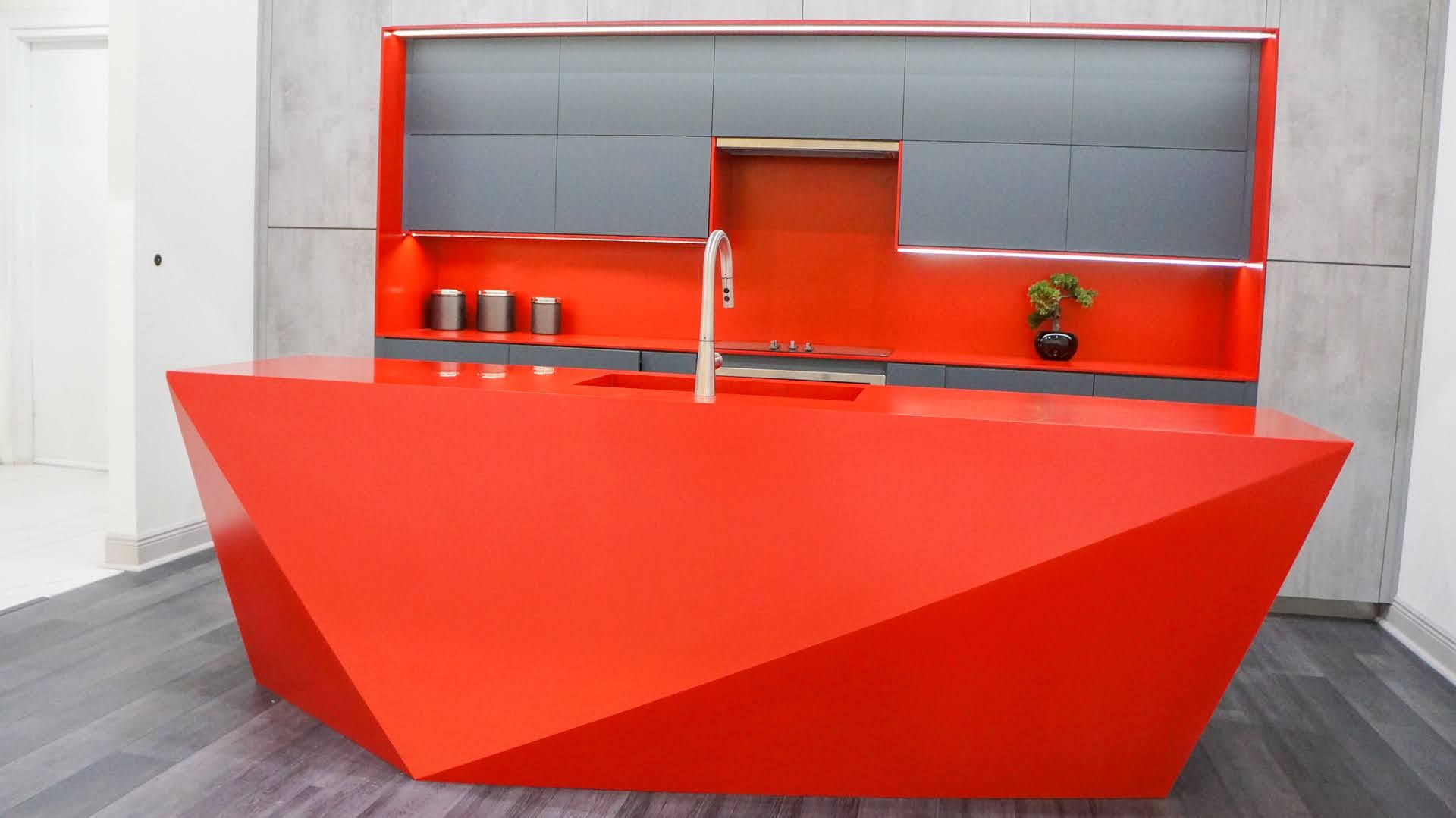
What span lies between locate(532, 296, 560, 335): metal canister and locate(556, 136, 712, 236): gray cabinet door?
39 cm

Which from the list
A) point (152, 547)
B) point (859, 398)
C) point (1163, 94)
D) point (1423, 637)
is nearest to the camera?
point (859, 398)

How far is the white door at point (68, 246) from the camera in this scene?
20.3 ft

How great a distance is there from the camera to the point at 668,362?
4.84 metres

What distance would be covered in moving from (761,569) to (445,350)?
2.84 m

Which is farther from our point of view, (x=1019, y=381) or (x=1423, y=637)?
(x=1019, y=381)

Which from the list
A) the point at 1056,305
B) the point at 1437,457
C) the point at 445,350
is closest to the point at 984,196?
the point at 1056,305

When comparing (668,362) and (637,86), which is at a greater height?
(637,86)

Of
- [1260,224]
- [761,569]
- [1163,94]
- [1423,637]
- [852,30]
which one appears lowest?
[1423,637]

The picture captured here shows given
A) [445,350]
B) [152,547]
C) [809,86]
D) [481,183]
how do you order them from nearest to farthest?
[152,547]
[809,86]
[445,350]
[481,183]

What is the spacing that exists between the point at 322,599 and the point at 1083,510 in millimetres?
1803

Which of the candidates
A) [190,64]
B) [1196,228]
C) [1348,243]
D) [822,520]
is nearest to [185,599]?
[190,64]

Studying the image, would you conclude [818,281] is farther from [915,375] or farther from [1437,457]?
[1437,457]

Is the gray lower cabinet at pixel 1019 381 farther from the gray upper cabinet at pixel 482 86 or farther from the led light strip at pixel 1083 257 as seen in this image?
the gray upper cabinet at pixel 482 86

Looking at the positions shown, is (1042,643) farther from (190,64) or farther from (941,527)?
(190,64)
